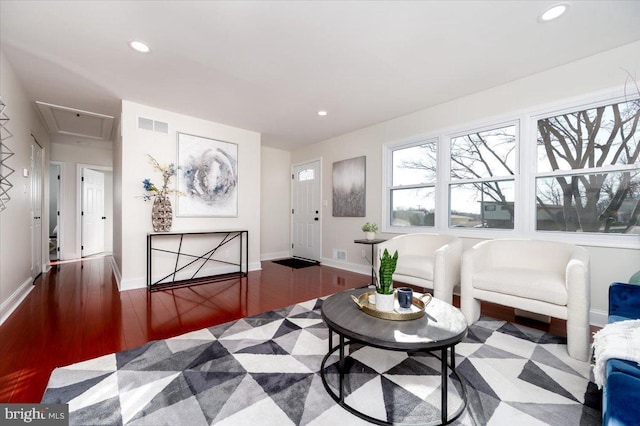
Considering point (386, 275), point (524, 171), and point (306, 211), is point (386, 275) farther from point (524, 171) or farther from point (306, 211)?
point (306, 211)

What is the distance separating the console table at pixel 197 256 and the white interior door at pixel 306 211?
1443 millimetres

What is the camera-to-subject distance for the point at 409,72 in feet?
9.27

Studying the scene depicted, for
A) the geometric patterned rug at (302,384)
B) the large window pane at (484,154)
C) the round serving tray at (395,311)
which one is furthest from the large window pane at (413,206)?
the round serving tray at (395,311)

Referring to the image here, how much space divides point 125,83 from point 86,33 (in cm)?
87

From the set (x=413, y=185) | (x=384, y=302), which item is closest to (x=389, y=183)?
Result: (x=413, y=185)

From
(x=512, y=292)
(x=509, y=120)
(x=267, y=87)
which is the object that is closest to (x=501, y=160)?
(x=509, y=120)

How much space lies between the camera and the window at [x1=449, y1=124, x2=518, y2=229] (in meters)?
3.13

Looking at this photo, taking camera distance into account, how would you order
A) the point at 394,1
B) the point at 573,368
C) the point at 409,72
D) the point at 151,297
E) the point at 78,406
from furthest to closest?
the point at 151,297 → the point at 409,72 → the point at 394,1 → the point at 573,368 → the point at 78,406

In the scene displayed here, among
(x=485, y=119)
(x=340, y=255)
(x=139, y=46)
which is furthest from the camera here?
(x=340, y=255)

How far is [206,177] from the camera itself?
13.9 feet

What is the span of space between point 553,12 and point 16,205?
207 inches

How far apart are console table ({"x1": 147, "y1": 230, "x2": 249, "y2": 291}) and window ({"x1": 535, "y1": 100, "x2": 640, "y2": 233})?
3910 millimetres

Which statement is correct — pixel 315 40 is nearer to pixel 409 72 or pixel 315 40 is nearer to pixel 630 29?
pixel 409 72

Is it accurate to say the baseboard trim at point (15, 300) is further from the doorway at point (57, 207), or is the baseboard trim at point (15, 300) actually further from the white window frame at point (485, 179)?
the white window frame at point (485, 179)
